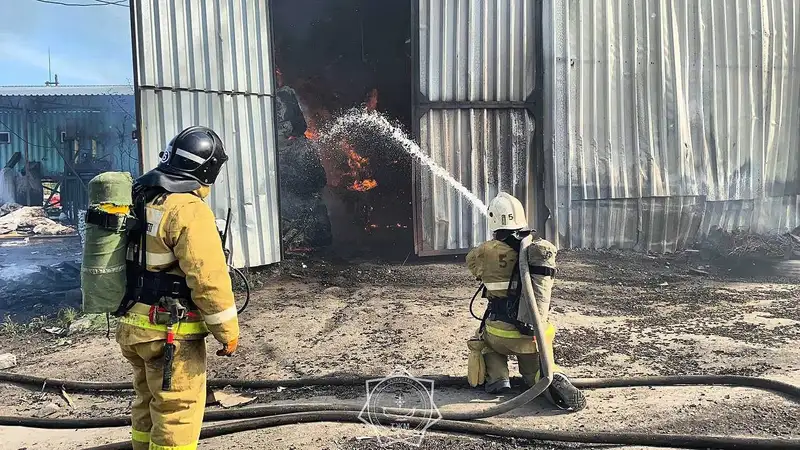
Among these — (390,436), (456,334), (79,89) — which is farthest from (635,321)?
(79,89)

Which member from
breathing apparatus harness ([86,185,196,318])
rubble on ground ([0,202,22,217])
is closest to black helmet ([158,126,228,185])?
breathing apparatus harness ([86,185,196,318])

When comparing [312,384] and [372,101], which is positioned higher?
[372,101]

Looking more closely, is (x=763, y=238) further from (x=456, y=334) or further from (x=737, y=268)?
(x=456, y=334)

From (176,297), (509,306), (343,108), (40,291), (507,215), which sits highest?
(343,108)

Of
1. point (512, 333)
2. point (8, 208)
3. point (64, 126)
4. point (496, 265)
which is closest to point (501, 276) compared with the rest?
point (496, 265)

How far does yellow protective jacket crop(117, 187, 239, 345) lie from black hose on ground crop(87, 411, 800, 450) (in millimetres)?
935

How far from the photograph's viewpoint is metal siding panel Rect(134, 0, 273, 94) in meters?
7.34

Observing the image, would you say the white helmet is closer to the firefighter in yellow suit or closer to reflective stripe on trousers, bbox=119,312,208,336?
the firefighter in yellow suit

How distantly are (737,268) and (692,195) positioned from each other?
67.9 inches

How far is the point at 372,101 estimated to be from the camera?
11867mm

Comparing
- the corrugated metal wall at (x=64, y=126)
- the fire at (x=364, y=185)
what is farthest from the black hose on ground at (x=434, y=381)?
the corrugated metal wall at (x=64, y=126)

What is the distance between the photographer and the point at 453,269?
351 inches

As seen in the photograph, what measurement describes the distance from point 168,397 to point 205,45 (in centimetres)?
615

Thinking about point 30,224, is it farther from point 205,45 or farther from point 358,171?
point 205,45
